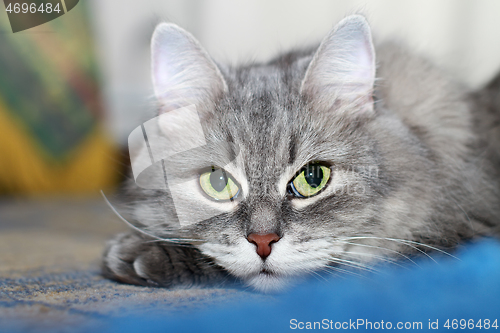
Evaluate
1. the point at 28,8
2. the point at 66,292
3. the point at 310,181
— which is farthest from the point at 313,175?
the point at 28,8

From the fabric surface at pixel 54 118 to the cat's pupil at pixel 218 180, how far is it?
1778 millimetres

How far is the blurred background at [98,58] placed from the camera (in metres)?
2.39

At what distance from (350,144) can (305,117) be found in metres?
0.15

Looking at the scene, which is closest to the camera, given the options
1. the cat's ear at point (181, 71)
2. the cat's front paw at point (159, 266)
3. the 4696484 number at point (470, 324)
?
the 4696484 number at point (470, 324)

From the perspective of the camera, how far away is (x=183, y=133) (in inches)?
50.3

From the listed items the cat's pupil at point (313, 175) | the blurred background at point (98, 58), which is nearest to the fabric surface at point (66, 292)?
the cat's pupil at point (313, 175)

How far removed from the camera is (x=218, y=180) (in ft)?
3.77

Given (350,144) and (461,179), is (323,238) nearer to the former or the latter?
(350,144)

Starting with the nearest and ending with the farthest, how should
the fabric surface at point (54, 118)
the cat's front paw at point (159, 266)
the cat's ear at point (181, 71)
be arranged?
the cat's front paw at point (159, 266) < the cat's ear at point (181, 71) < the fabric surface at point (54, 118)

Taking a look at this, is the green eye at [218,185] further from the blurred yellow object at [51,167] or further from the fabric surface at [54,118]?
the blurred yellow object at [51,167]

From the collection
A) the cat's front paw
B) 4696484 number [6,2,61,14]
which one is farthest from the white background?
the cat's front paw

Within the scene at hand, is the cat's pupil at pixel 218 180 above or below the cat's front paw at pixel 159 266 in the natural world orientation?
above

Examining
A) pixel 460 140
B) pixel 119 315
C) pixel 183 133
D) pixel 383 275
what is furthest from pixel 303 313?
pixel 460 140

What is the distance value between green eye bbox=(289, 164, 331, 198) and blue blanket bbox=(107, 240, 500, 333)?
25 centimetres
